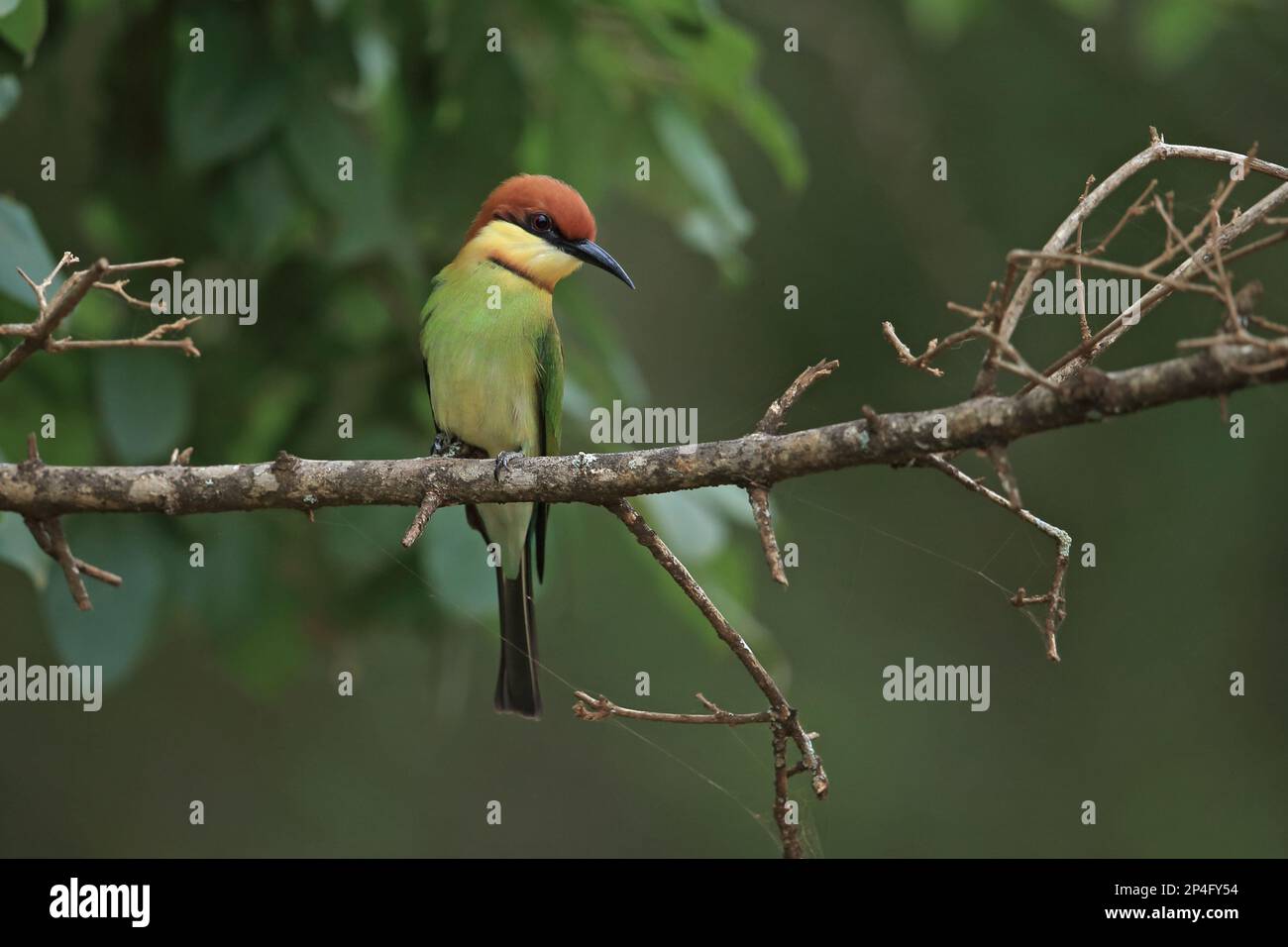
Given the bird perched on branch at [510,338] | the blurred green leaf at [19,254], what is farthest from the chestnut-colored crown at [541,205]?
the blurred green leaf at [19,254]

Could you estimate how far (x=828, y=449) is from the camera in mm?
1955

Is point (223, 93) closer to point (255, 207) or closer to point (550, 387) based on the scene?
point (255, 207)

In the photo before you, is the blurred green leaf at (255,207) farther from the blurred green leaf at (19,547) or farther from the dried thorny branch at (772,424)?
the dried thorny branch at (772,424)

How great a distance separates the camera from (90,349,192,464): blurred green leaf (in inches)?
114

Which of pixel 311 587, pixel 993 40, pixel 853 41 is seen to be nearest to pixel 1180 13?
pixel 853 41

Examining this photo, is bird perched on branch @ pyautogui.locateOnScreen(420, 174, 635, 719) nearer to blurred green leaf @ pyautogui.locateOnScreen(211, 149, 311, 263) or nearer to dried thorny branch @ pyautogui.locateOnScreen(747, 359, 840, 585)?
blurred green leaf @ pyautogui.locateOnScreen(211, 149, 311, 263)

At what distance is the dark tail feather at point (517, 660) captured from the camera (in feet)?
10.9

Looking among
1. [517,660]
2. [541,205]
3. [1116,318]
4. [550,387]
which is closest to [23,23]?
[541,205]

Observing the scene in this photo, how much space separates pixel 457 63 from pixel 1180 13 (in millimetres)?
2563

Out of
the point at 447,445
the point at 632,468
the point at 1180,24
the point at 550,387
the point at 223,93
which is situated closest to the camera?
the point at 632,468

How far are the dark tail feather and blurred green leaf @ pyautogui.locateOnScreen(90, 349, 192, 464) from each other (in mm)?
799

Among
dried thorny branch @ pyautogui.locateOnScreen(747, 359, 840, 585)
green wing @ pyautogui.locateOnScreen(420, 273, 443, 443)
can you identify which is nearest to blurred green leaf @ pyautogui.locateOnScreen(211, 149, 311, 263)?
green wing @ pyautogui.locateOnScreen(420, 273, 443, 443)

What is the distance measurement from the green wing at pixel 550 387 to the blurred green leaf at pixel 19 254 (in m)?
1.31

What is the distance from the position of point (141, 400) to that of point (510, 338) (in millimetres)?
994
